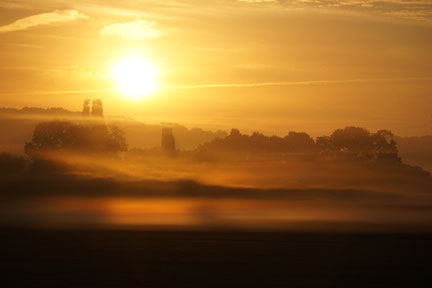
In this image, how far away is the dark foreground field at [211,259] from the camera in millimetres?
9539

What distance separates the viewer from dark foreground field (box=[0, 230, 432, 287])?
31.3 feet

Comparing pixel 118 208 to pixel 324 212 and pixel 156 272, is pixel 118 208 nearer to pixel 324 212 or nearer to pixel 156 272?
pixel 324 212

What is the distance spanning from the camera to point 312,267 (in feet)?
34.8

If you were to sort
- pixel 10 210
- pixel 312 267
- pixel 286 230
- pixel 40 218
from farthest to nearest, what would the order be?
1. pixel 10 210
2. pixel 40 218
3. pixel 286 230
4. pixel 312 267

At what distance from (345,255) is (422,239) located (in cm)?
294

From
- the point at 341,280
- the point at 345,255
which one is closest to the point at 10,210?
the point at 345,255

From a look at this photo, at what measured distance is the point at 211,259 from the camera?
1123 cm

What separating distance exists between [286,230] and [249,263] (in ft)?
15.2

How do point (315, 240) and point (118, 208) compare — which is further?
point (118, 208)

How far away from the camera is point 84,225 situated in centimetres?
1622

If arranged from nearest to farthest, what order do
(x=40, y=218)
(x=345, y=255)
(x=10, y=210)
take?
1. (x=345, y=255)
2. (x=40, y=218)
3. (x=10, y=210)

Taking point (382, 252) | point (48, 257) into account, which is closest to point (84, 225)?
point (48, 257)

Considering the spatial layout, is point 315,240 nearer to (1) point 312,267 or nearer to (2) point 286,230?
(2) point 286,230

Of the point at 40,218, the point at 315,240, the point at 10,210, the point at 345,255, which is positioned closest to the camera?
the point at 345,255
